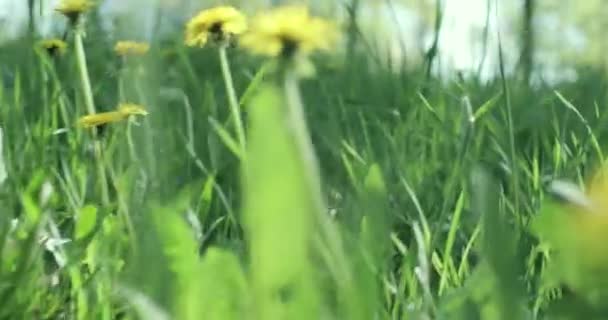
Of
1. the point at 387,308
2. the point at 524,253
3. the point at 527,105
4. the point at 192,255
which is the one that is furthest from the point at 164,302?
the point at 527,105

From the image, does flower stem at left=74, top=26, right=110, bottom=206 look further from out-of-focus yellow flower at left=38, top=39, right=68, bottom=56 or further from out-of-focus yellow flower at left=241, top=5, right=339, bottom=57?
out-of-focus yellow flower at left=241, top=5, right=339, bottom=57

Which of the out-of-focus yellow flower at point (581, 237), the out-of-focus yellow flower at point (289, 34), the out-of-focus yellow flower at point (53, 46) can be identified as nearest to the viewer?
the out-of-focus yellow flower at point (581, 237)

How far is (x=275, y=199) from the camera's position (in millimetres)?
329

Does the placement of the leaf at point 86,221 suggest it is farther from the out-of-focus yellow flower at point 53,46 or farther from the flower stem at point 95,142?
the out-of-focus yellow flower at point 53,46

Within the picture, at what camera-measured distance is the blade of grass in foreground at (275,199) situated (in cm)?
33

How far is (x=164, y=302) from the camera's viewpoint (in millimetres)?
469

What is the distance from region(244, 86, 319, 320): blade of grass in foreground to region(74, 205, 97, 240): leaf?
43cm

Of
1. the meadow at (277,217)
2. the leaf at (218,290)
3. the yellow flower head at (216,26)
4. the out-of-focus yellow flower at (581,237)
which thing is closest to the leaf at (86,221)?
the meadow at (277,217)

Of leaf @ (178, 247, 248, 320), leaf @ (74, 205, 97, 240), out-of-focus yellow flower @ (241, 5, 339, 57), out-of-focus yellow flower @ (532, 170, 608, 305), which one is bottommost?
leaf @ (74, 205, 97, 240)

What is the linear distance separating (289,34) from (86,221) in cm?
42

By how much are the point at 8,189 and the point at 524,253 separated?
456 millimetres

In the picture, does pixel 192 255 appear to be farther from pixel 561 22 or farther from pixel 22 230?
pixel 561 22

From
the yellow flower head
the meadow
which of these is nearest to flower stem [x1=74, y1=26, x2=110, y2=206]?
the meadow

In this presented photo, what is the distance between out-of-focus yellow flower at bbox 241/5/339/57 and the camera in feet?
1.30
